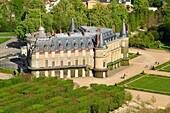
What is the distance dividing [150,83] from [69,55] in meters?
15.2

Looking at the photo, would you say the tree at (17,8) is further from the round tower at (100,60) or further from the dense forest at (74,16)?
the round tower at (100,60)

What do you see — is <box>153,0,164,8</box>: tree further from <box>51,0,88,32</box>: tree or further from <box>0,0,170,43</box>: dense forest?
<box>51,0,88,32</box>: tree

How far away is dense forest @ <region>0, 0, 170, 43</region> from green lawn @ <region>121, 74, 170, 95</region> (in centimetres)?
3120

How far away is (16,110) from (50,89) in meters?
9.22

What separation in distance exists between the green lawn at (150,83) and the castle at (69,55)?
608 centimetres

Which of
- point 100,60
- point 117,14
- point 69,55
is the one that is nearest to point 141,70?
point 100,60

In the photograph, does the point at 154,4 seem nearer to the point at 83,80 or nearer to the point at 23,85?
the point at 83,80

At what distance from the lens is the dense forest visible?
4094 inches

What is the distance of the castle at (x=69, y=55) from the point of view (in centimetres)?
7700

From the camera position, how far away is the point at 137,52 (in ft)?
325

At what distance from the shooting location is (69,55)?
7888 cm

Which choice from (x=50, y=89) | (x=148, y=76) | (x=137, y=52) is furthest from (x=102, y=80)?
(x=137, y=52)

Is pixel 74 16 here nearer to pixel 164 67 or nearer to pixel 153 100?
pixel 164 67

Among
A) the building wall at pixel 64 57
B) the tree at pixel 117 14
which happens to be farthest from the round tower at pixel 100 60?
the tree at pixel 117 14
